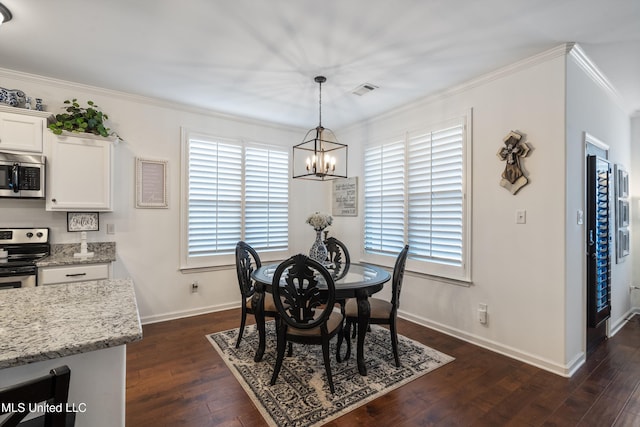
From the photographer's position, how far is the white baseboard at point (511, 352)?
2555 mm

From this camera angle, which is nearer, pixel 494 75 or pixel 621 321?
pixel 494 75

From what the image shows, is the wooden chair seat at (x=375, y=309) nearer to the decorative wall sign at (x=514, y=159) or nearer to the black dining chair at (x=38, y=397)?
the decorative wall sign at (x=514, y=159)

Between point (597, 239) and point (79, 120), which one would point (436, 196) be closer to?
point (597, 239)

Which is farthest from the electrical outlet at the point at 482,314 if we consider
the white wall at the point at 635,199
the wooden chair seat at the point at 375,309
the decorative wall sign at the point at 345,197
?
the white wall at the point at 635,199

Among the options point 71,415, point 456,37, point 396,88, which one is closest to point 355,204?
point 396,88

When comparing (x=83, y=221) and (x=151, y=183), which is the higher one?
(x=151, y=183)

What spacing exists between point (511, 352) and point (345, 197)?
9.37 feet

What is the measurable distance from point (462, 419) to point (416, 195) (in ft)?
7.67

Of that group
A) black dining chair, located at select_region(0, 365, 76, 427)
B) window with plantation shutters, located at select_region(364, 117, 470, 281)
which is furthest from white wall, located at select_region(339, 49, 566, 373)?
black dining chair, located at select_region(0, 365, 76, 427)

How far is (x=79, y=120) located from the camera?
3.04 meters

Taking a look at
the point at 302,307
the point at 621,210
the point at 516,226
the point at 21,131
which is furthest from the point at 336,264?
the point at 621,210

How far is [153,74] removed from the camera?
3.03 metres

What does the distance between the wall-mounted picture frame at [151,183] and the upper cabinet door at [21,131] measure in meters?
0.90

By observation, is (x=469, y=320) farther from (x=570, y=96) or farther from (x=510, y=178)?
(x=570, y=96)
